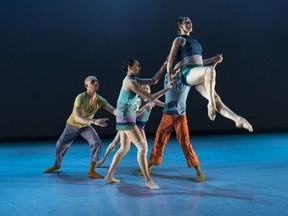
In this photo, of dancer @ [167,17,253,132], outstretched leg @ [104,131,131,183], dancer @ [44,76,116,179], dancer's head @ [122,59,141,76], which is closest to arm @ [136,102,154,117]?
dancer @ [44,76,116,179]

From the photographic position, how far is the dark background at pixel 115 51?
7781mm

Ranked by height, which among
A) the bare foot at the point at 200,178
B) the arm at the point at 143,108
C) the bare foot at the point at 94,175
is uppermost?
the arm at the point at 143,108

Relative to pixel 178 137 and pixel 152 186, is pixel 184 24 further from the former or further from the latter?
pixel 152 186

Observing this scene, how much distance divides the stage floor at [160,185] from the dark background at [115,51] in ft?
4.42

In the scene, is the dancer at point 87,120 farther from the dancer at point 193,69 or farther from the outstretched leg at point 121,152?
the dancer at point 193,69

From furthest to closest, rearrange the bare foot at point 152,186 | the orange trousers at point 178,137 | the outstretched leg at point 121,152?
1. the orange trousers at point 178,137
2. the outstretched leg at point 121,152
3. the bare foot at point 152,186

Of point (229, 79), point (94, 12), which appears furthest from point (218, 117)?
point (94, 12)

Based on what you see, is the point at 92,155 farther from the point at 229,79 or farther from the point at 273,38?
the point at 273,38

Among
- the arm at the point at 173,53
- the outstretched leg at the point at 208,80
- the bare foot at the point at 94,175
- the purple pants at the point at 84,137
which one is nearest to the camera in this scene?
the outstretched leg at the point at 208,80

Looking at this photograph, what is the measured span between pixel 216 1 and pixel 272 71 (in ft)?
6.17

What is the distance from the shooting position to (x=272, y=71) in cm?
863

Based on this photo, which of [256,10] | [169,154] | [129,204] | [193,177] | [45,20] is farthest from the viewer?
[256,10]

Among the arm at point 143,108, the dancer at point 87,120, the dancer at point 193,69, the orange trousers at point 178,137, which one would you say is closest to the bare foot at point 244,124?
the dancer at point 193,69

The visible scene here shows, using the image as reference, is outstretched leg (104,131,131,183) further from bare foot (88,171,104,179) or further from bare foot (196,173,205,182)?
bare foot (196,173,205,182)
